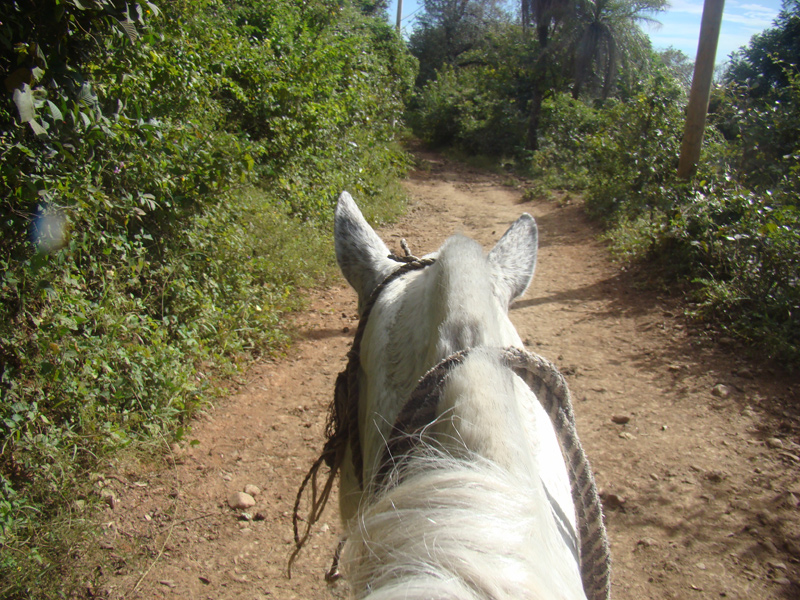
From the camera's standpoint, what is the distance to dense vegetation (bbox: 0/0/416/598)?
2303 millimetres

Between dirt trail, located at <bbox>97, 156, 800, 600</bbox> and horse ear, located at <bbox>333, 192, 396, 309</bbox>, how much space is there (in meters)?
1.06

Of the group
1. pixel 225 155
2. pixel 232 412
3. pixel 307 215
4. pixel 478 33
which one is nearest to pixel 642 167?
pixel 307 215

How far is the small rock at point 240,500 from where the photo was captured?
301 centimetres

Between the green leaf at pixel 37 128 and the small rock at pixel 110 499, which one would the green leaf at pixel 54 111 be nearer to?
the green leaf at pixel 37 128

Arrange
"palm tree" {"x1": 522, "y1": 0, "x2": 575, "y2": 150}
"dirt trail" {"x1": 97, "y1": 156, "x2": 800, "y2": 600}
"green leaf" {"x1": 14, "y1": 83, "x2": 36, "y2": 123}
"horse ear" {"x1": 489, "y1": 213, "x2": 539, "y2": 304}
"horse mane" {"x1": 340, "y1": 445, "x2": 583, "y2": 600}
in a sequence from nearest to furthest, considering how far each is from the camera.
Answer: "horse mane" {"x1": 340, "y1": 445, "x2": 583, "y2": 600} < "horse ear" {"x1": 489, "y1": 213, "x2": 539, "y2": 304} < "green leaf" {"x1": 14, "y1": 83, "x2": 36, "y2": 123} < "dirt trail" {"x1": 97, "y1": 156, "x2": 800, "y2": 600} < "palm tree" {"x1": 522, "y1": 0, "x2": 575, "y2": 150}

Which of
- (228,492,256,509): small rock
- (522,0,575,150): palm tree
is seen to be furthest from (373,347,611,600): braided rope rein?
(522,0,575,150): palm tree

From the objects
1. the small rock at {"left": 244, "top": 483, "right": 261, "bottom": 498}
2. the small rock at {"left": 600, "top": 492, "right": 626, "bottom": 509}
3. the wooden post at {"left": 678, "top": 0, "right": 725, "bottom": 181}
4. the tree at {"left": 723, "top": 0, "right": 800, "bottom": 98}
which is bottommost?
the small rock at {"left": 244, "top": 483, "right": 261, "bottom": 498}

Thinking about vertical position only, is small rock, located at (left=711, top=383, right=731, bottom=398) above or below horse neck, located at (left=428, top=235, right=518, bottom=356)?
below

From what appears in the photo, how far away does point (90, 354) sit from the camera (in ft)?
9.14

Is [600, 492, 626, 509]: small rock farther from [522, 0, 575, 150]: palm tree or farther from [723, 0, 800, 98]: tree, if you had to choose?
[522, 0, 575, 150]: palm tree

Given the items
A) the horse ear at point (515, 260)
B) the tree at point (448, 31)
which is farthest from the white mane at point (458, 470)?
the tree at point (448, 31)

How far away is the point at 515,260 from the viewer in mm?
1690

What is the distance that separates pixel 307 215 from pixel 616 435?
4583 millimetres

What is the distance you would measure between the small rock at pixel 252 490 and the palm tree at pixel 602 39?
18.3m
